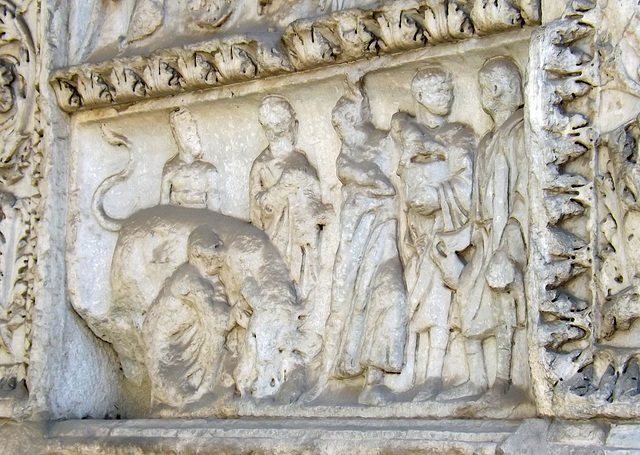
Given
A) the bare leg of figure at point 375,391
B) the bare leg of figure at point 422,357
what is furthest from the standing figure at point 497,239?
the bare leg of figure at point 375,391

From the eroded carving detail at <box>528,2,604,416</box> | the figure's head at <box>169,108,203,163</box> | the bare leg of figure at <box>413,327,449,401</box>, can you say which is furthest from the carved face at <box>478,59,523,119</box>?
the figure's head at <box>169,108,203,163</box>

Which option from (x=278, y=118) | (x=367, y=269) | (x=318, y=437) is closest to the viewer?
(x=318, y=437)

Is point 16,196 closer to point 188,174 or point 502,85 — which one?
point 188,174

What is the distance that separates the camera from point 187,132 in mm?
6906

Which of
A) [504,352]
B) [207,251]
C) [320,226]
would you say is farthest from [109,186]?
[504,352]

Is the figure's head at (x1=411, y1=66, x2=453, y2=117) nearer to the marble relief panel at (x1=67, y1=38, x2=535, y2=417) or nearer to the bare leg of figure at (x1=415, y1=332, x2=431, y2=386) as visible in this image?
the marble relief panel at (x1=67, y1=38, x2=535, y2=417)

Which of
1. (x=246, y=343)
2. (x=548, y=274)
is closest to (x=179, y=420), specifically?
(x=246, y=343)

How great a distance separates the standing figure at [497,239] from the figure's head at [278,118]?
118 centimetres

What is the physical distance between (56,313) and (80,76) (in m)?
1.37

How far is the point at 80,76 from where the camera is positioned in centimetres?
700

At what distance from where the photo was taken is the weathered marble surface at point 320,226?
506 cm

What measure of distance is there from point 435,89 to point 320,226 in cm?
97

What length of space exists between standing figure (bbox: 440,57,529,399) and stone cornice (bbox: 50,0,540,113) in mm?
313

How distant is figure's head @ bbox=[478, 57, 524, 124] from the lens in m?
5.73
